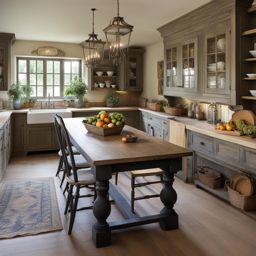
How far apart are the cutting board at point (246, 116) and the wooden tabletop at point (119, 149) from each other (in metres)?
1.22

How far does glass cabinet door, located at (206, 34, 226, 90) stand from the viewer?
3.96 metres

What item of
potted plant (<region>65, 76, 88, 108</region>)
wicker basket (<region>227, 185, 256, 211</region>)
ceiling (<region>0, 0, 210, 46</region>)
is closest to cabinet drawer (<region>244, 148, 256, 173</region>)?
wicker basket (<region>227, 185, 256, 211</region>)

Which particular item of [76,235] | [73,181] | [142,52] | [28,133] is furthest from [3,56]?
[76,235]

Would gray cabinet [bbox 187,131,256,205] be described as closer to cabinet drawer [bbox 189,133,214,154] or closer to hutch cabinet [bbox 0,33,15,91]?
cabinet drawer [bbox 189,133,214,154]

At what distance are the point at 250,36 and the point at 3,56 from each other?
4583 millimetres

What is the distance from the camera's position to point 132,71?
7.53 meters

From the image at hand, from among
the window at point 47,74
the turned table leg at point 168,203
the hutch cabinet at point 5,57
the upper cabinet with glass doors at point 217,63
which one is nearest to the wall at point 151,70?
the window at point 47,74

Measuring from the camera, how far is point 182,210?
3516 millimetres

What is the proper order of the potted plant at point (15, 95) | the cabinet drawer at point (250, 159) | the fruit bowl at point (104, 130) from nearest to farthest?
the cabinet drawer at point (250, 159) < the fruit bowl at point (104, 130) < the potted plant at point (15, 95)

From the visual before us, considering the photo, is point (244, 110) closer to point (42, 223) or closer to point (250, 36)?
point (250, 36)

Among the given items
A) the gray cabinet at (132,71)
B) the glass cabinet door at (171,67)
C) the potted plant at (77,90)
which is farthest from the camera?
the gray cabinet at (132,71)

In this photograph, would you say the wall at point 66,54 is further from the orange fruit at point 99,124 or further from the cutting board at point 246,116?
the cutting board at point 246,116

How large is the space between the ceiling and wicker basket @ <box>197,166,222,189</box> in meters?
2.19

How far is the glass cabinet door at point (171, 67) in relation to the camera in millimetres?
5280
